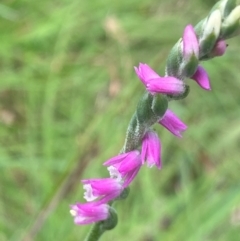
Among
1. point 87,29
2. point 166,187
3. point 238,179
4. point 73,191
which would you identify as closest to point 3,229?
point 73,191

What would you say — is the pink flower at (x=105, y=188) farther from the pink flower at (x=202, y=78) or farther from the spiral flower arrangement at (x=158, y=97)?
the pink flower at (x=202, y=78)

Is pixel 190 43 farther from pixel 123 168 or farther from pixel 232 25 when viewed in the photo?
pixel 123 168

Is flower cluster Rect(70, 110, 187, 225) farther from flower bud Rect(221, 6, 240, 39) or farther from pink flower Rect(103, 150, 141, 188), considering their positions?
flower bud Rect(221, 6, 240, 39)

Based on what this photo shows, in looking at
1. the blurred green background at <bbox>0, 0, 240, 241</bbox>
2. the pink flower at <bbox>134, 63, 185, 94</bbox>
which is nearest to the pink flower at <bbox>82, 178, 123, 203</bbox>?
the pink flower at <bbox>134, 63, 185, 94</bbox>

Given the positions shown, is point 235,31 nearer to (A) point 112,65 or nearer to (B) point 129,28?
(A) point 112,65

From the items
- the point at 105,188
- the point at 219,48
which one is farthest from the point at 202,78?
the point at 105,188

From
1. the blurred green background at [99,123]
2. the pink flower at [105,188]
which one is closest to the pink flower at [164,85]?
the pink flower at [105,188]
